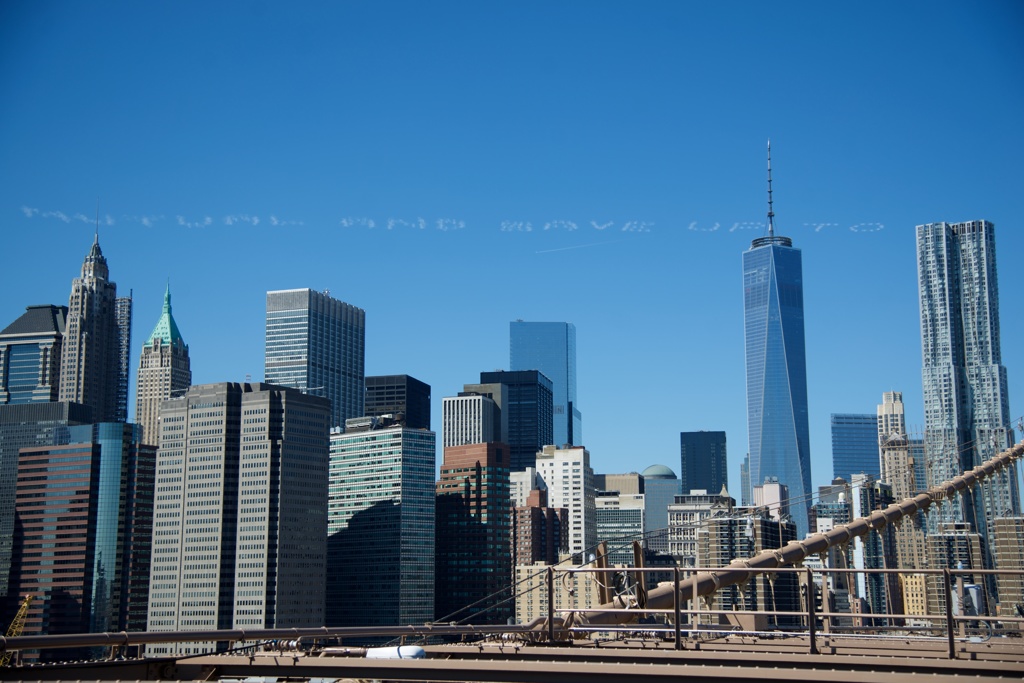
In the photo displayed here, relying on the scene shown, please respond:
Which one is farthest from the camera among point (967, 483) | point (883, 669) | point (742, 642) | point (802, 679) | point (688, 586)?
point (967, 483)

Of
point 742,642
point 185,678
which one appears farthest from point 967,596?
point 185,678

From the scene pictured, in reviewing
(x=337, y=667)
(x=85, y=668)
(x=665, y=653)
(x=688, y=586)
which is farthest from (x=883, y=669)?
(x=688, y=586)

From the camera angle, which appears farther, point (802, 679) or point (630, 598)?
point (630, 598)

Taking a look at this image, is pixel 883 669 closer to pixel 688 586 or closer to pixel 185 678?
pixel 185 678

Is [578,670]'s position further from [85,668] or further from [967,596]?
[967,596]

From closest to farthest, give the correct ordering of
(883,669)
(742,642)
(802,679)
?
(802,679) < (883,669) < (742,642)

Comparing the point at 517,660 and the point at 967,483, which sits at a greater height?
the point at 967,483
